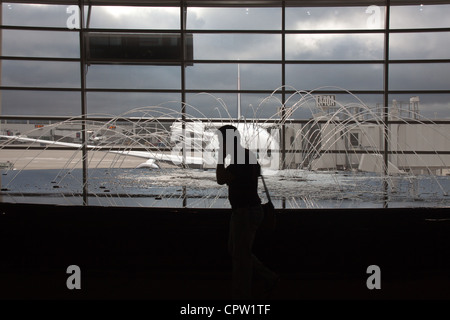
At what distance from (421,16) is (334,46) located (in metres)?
2.18

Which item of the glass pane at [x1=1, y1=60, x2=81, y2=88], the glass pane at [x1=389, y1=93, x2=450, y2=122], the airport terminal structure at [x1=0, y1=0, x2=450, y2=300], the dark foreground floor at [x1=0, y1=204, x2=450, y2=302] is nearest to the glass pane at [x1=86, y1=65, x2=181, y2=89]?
the airport terminal structure at [x1=0, y1=0, x2=450, y2=300]

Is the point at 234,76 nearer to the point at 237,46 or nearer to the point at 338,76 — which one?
the point at 237,46

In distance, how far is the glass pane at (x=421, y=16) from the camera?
9.38 meters

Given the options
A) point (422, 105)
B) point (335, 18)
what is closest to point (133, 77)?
point (335, 18)

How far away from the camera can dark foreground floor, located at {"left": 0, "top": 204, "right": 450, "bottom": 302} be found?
2570 millimetres

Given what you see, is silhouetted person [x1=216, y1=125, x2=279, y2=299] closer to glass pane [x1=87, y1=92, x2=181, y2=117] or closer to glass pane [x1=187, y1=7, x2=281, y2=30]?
glass pane [x1=87, y1=92, x2=181, y2=117]

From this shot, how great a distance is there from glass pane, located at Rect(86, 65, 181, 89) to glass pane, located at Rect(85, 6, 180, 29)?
3.19ft

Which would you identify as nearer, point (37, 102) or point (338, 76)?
point (37, 102)

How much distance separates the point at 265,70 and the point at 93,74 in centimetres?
404

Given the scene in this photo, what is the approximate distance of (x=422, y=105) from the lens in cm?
931

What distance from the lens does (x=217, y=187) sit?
15.0 ft

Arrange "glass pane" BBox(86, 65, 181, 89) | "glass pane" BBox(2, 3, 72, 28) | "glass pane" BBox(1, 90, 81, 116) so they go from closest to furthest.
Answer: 1. "glass pane" BBox(1, 90, 81, 116)
2. "glass pane" BBox(86, 65, 181, 89)
3. "glass pane" BBox(2, 3, 72, 28)

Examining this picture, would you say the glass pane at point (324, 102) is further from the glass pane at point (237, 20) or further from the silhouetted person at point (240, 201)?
the silhouetted person at point (240, 201)
